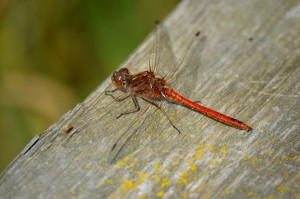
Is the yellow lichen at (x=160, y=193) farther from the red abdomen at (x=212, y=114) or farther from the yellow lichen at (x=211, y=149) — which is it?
the red abdomen at (x=212, y=114)

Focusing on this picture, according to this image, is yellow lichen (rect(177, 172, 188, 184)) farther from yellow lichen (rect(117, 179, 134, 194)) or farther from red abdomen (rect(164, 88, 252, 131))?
red abdomen (rect(164, 88, 252, 131))

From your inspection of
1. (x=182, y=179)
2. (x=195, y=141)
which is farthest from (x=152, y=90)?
(x=182, y=179)

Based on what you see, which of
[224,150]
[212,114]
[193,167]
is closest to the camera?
[193,167]

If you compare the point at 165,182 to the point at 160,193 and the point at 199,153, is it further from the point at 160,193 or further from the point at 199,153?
the point at 199,153

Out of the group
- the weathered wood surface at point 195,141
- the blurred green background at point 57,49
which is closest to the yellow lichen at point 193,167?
the weathered wood surface at point 195,141

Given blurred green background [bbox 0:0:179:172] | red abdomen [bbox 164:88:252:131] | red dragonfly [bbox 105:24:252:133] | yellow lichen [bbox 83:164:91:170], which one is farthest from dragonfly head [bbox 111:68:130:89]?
blurred green background [bbox 0:0:179:172]

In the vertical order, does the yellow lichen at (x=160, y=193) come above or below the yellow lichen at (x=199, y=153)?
below
